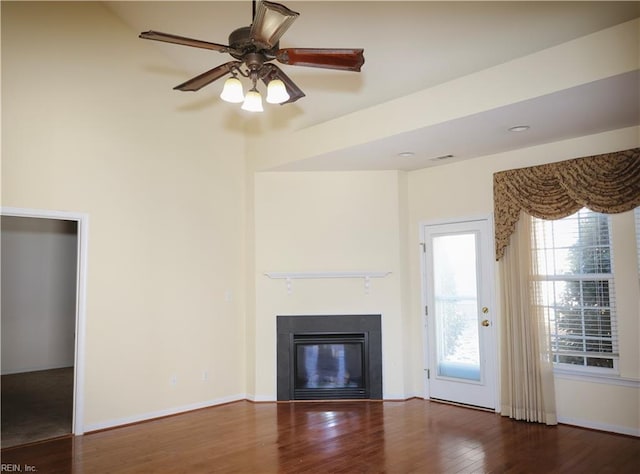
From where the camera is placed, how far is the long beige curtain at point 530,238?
4.26m

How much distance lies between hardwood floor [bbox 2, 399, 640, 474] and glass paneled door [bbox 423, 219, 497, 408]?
387mm

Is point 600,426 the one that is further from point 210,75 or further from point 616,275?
point 210,75

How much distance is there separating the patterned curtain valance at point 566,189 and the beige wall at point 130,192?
3.18m

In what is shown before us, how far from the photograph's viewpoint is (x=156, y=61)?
17.0 ft

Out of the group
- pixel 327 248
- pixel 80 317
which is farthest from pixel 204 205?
pixel 80 317

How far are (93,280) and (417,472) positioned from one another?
3.42 m

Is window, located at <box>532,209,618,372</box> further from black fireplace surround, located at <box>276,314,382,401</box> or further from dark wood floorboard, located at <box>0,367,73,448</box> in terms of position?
dark wood floorboard, located at <box>0,367,73,448</box>

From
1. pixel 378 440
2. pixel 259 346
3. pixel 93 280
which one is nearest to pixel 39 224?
pixel 93 280

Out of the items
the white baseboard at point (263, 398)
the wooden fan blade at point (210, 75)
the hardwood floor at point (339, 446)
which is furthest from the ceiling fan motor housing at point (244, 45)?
the white baseboard at point (263, 398)

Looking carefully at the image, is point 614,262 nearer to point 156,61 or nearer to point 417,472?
point 417,472

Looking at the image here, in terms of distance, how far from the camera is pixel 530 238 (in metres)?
4.76

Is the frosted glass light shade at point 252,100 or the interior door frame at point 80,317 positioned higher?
the frosted glass light shade at point 252,100

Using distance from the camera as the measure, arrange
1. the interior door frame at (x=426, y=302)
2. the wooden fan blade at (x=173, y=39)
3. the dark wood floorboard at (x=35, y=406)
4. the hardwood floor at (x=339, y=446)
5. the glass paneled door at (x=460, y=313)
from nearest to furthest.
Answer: the wooden fan blade at (x=173, y=39), the hardwood floor at (x=339, y=446), the dark wood floorboard at (x=35, y=406), the interior door frame at (x=426, y=302), the glass paneled door at (x=460, y=313)

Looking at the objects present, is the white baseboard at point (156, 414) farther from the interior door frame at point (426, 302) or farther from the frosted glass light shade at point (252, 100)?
the frosted glass light shade at point (252, 100)
